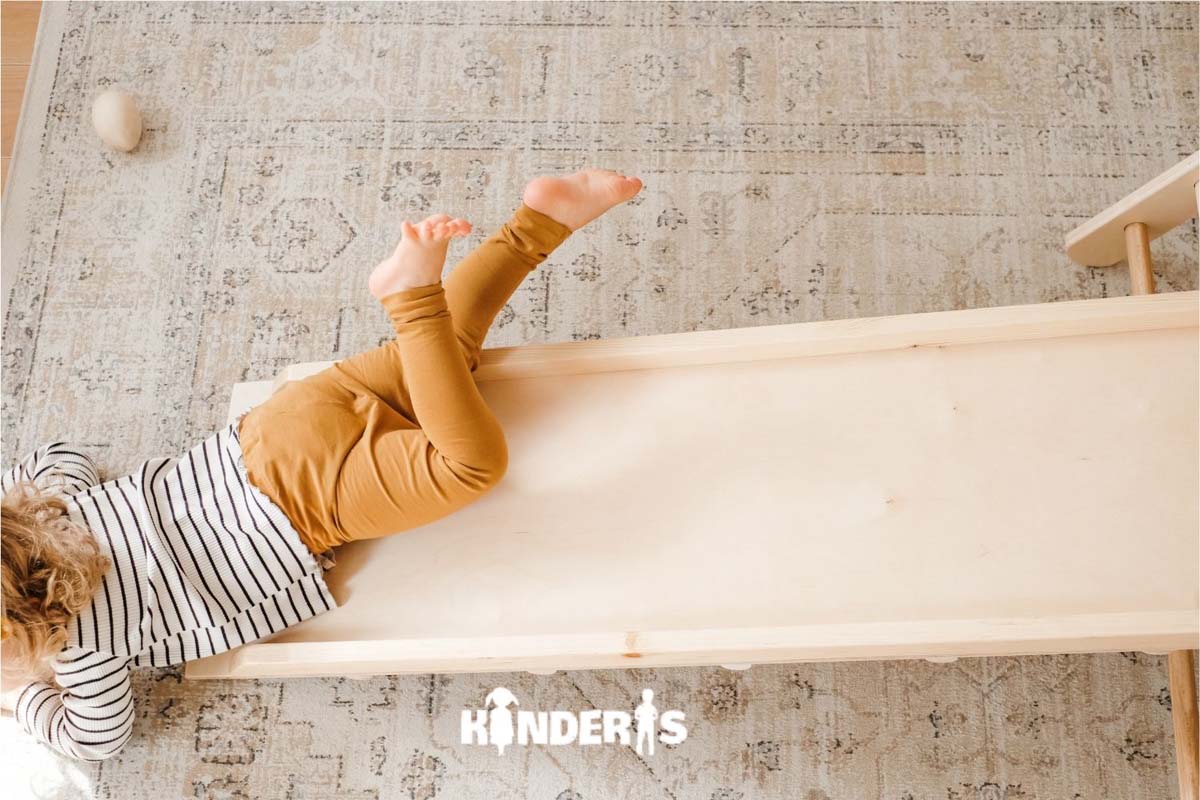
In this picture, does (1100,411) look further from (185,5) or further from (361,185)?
(185,5)

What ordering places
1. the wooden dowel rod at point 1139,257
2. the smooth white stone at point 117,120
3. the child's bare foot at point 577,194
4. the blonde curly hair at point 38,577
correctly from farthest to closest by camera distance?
1. the smooth white stone at point 117,120
2. the wooden dowel rod at point 1139,257
3. the child's bare foot at point 577,194
4. the blonde curly hair at point 38,577

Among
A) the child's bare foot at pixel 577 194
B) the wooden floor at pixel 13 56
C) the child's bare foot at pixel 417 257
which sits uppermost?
the wooden floor at pixel 13 56

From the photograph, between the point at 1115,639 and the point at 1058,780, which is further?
the point at 1058,780

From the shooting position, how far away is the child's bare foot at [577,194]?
98cm

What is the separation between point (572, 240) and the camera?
1.34 m

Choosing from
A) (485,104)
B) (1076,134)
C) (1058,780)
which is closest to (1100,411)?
(1058,780)

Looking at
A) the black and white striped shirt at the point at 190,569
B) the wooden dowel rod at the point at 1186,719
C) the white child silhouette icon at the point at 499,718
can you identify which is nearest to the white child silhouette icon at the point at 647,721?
the white child silhouette icon at the point at 499,718

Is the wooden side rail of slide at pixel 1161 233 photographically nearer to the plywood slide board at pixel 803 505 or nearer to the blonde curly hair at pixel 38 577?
the plywood slide board at pixel 803 505

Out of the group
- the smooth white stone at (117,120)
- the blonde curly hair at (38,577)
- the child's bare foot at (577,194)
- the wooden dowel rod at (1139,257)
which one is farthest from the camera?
the smooth white stone at (117,120)

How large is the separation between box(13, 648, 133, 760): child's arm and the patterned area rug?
81 mm

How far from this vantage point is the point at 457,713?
46.4 inches

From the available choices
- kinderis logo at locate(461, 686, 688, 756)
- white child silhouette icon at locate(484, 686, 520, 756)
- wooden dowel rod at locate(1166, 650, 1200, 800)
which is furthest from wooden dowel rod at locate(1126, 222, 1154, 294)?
white child silhouette icon at locate(484, 686, 520, 756)

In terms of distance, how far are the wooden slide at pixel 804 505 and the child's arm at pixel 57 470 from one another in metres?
0.32

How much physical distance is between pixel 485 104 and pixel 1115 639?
1.03 metres
